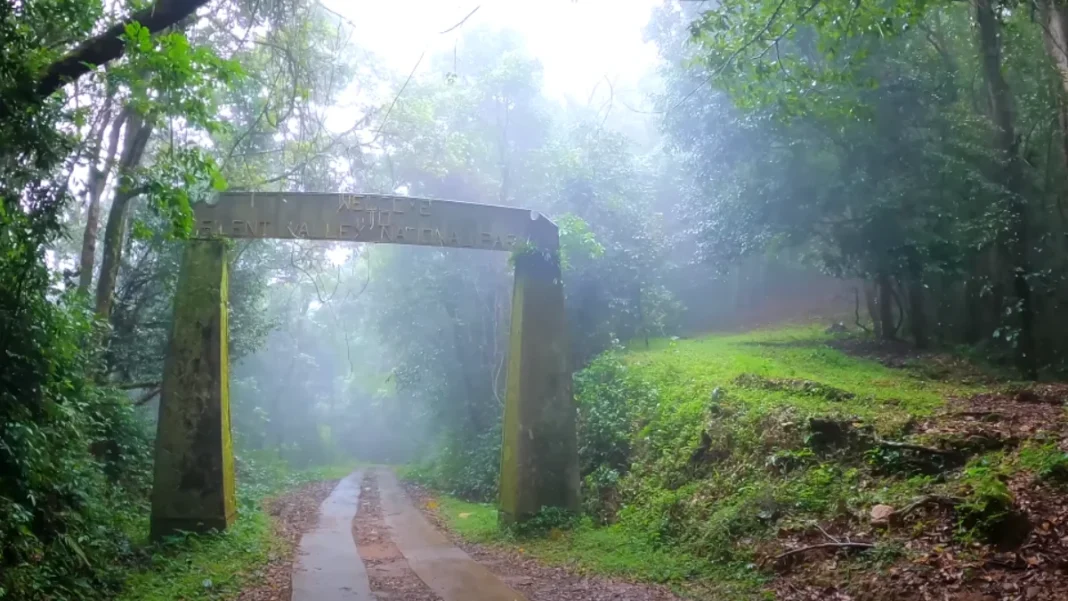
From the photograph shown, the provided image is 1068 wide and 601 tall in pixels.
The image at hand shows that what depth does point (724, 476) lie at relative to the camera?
982cm

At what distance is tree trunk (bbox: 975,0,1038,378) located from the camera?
13359mm

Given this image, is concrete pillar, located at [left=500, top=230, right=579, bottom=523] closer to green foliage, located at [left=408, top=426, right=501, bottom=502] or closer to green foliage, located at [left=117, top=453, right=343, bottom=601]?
green foliage, located at [left=117, top=453, right=343, bottom=601]

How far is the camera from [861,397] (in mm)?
10281

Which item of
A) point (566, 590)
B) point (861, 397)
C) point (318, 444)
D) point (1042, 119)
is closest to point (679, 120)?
point (1042, 119)

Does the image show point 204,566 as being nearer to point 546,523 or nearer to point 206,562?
point 206,562

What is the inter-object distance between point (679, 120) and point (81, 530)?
50.0 ft

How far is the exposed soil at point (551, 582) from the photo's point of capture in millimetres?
7703

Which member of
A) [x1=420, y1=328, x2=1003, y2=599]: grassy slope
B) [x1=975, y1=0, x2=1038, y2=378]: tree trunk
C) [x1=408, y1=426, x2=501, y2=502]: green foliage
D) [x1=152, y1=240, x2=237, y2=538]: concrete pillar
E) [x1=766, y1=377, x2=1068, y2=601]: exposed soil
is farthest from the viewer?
[x1=408, y1=426, x2=501, y2=502]: green foliage

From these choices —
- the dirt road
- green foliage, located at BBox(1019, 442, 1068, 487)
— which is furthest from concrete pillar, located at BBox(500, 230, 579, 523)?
green foliage, located at BBox(1019, 442, 1068, 487)

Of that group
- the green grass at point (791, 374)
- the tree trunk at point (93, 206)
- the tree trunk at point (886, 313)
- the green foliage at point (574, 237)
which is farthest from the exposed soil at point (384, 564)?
the tree trunk at point (886, 313)

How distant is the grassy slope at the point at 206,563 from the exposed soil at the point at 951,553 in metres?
5.85

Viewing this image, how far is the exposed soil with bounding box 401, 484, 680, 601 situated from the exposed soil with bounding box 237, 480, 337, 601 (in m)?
2.40

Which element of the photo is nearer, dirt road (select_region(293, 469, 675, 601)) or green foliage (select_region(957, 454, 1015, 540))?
green foliage (select_region(957, 454, 1015, 540))

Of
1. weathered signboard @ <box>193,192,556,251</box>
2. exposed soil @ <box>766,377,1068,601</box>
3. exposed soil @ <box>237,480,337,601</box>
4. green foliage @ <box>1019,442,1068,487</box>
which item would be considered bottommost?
exposed soil @ <box>237,480,337,601</box>
